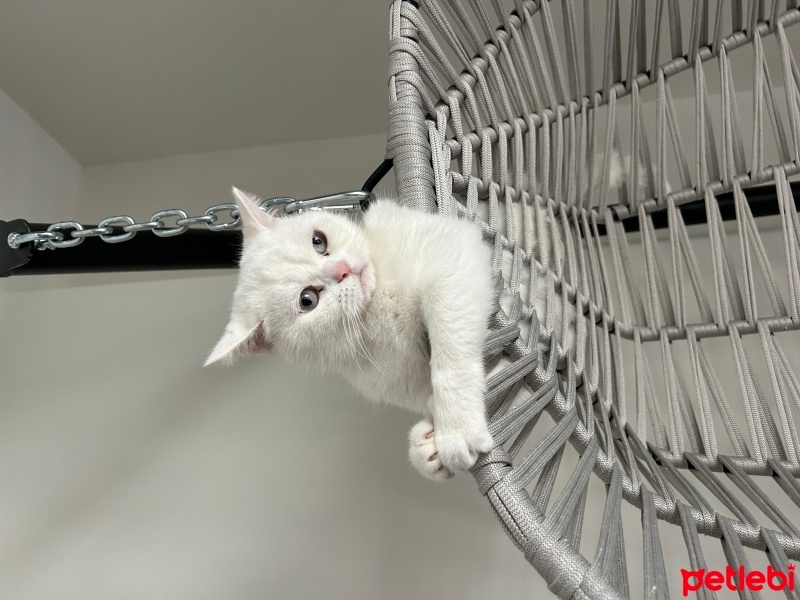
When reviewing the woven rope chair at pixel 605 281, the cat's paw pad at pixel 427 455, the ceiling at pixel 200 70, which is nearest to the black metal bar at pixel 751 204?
the woven rope chair at pixel 605 281

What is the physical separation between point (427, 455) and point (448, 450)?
35mm

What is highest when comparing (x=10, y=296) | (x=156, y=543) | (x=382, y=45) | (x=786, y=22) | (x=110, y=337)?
(x=382, y=45)

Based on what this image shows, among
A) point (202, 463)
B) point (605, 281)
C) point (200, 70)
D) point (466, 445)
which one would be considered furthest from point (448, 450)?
point (200, 70)

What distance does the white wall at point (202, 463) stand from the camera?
850 mm

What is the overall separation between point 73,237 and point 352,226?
0.35m

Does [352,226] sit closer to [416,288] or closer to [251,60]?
[416,288]

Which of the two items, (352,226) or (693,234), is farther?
(693,234)

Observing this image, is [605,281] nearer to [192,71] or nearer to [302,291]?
[302,291]

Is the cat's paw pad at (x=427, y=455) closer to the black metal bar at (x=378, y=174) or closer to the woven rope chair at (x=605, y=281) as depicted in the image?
the woven rope chair at (x=605, y=281)

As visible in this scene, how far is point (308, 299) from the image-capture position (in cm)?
49

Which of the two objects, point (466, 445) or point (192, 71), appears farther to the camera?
point (192, 71)

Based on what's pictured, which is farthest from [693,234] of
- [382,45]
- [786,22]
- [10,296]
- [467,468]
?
[10,296]

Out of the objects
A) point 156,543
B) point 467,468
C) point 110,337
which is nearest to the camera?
point 467,468

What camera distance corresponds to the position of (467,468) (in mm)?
369
